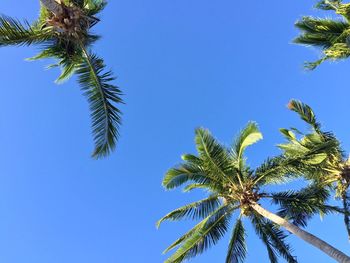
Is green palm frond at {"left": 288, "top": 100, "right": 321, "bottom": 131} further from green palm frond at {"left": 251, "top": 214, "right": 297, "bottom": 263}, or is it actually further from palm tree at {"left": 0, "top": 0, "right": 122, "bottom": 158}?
palm tree at {"left": 0, "top": 0, "right": 122, "bottom": 158}

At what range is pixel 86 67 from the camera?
13477 millimetres

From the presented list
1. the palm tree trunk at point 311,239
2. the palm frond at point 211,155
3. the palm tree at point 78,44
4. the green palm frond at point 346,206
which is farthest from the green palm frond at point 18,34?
the green palm frond at point 346,206

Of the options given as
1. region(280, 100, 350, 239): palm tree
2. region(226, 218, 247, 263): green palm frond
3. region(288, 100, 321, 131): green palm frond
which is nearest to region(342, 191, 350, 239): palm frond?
region(280, 100, 350, 239): palm tree

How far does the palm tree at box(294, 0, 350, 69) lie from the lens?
16.3m

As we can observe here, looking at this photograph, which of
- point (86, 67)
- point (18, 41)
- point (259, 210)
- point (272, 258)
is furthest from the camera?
point (272, 258)

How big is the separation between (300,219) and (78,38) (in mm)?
11706

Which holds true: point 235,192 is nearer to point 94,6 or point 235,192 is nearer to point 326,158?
point 326,158

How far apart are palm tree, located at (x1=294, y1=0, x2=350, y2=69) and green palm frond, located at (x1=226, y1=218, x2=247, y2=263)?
275 inches

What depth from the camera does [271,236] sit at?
17281mm

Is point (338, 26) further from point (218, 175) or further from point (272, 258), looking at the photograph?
point (272, 258)

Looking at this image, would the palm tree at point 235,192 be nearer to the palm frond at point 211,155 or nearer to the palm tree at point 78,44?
the palm frond at point 211,155

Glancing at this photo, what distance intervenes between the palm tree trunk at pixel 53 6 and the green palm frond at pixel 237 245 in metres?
9.87

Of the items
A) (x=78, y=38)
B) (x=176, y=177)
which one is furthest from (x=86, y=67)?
(x=176, y=177)

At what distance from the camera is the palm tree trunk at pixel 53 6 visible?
453 inches
